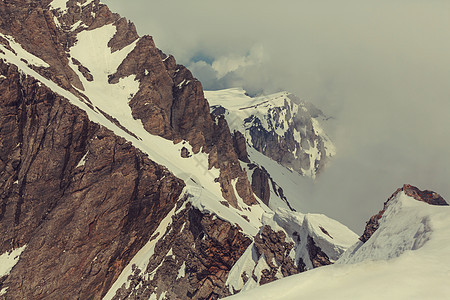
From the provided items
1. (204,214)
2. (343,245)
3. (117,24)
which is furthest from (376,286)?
(117,24)

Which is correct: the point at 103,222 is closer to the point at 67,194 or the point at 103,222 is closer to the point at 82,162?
the point at 67,194

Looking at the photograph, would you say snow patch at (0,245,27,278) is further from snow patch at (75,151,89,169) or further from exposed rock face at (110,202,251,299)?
exposed rock face at (110,202,251,299)

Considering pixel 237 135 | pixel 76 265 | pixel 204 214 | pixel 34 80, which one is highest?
pixel 237 135

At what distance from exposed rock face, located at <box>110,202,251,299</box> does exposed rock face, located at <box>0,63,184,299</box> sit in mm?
7335

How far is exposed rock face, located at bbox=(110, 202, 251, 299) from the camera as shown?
45688mm

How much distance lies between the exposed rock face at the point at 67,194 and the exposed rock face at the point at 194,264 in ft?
24.1

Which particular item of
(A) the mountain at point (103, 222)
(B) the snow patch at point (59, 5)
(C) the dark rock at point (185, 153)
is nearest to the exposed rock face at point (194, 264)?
(A) the mountain at point (103, 222)

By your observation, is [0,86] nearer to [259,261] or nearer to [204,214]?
[204,214]

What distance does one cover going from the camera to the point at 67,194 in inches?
2128

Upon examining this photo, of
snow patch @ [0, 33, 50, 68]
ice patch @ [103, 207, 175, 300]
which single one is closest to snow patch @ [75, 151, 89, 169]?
ice patch @ [103, 207, 175, 300]

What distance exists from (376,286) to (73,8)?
15536 centimetres

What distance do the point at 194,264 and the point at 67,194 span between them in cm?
2763

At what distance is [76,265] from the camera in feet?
165

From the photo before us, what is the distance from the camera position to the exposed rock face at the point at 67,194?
49531 millimetres
